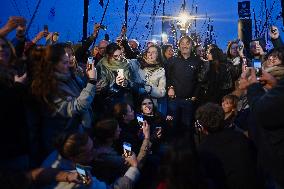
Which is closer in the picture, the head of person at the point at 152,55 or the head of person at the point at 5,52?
the head of person at the point at 5,52

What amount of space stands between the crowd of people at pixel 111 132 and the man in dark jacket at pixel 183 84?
746mm

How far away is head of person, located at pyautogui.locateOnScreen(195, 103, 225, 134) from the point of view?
4.04 metres

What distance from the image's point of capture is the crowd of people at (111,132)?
3.24 metres

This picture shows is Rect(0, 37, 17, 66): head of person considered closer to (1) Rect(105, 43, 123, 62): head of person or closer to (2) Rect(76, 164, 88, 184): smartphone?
(2) Rect(76, 164, 88, 184): smartphone

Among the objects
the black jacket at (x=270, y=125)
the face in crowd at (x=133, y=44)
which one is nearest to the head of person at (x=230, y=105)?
the black jacket at (x=270, y=125)

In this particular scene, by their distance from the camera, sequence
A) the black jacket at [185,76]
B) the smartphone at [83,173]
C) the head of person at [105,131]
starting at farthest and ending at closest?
the black jacket at [185,76], the head of person at [105,131], the smartphone at [83,173]

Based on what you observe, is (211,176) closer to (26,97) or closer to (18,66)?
(26,97)

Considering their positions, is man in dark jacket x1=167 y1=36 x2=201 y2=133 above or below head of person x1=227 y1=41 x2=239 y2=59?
below

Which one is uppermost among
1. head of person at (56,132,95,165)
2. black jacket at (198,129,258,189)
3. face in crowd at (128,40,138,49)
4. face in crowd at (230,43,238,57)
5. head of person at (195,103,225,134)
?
face in crowd at (128,40,138,49)

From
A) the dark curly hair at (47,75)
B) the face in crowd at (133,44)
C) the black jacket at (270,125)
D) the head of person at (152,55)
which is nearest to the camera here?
the black jacket at (270,125)

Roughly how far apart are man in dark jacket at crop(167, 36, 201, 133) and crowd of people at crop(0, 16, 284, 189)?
2.45ft

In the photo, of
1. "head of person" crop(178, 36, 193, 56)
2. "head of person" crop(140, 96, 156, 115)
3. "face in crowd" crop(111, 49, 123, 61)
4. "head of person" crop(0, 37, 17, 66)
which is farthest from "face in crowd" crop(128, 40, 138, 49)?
"head of person" crop(0, 37, 17, 66)

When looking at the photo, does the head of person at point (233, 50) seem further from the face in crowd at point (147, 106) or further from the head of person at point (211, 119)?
the head of person at point (211, 119)

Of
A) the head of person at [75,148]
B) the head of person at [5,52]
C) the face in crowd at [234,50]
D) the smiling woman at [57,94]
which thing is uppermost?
the face in crowd at [234,50]
